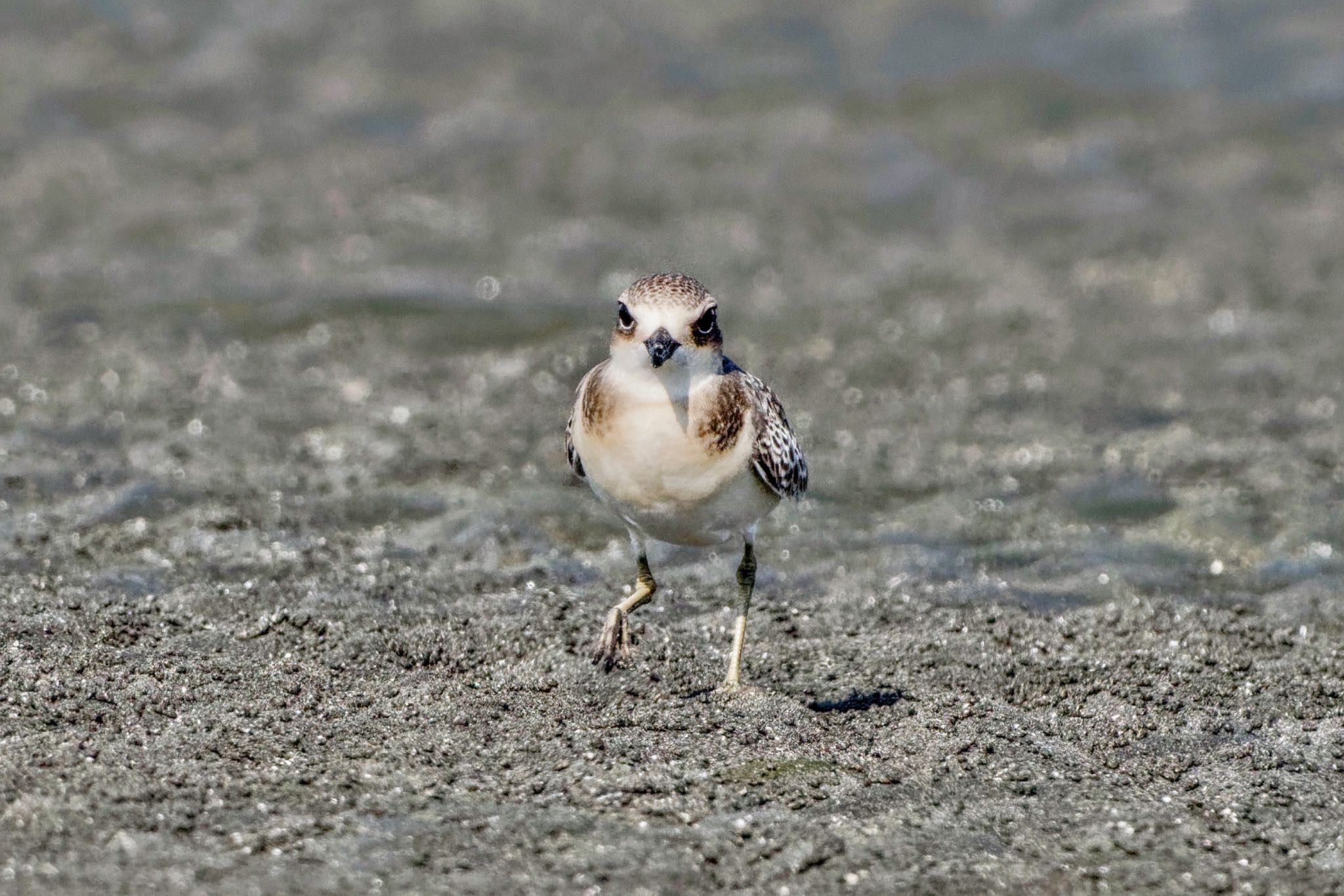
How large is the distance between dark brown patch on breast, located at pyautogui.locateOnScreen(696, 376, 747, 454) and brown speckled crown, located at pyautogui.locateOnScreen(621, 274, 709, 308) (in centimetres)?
39

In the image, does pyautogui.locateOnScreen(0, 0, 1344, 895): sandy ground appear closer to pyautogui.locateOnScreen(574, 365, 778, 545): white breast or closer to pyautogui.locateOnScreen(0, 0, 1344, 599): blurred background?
pyautogui.locateOnScreen(0, 0, 1344, 599): blurred background

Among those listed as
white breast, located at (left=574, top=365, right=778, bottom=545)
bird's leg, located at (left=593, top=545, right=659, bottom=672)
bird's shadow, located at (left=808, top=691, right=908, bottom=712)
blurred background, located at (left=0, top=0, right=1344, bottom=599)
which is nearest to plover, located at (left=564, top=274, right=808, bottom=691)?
white breast, located at (left=574, top=365, right=778, bottom=545)

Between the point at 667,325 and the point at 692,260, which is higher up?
the point at 692,260

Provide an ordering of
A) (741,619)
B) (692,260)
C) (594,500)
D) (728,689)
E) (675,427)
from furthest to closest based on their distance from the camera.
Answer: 1. (692,260)
2. (594,500)
3. (741,619)
4. (728,689)
5. (675,427)

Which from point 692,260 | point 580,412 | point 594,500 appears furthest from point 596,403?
point 692,260

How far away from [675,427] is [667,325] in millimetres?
400

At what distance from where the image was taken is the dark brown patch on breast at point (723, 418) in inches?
259

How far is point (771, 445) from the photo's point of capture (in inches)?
270

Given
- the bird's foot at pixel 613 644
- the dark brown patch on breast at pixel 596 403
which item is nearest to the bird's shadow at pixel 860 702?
the bird's foot at pixel 613 644

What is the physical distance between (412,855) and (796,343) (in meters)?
7.78

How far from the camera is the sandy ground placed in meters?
5.86

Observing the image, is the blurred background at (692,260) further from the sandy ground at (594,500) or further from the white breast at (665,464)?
the white breast at (665,464)

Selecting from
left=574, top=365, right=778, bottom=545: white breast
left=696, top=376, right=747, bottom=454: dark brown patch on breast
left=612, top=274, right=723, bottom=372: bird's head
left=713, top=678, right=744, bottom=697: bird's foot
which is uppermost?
left=612, top=274, right=723, bottom=372: bird's head

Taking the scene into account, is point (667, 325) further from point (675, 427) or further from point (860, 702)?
point (860, 702)
